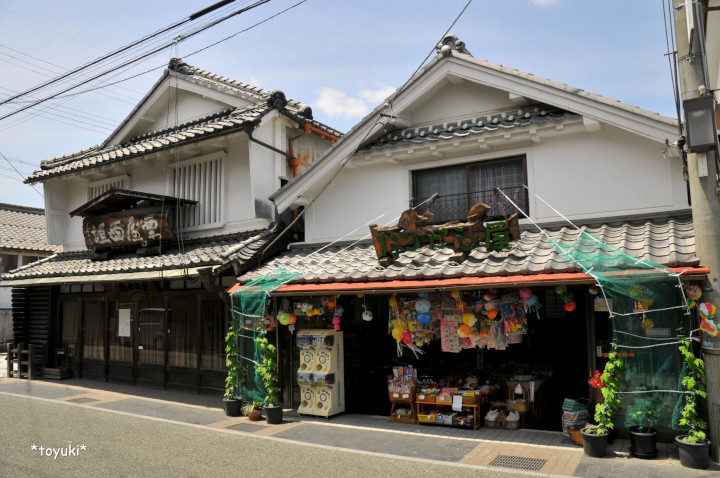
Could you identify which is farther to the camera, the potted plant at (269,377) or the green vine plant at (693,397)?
the potted plant at (269,377)

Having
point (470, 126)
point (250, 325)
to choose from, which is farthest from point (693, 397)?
point (250, 325)

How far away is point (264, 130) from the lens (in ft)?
50.1

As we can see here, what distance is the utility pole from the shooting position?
25.7 feet

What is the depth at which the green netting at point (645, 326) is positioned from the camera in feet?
26.8

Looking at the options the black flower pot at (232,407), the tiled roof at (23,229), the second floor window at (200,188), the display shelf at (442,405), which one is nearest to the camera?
the display shelf at (442,405)

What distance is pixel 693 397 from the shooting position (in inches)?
308

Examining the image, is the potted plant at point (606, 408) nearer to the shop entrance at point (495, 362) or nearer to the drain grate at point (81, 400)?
the shop entrance at point (495, 362)

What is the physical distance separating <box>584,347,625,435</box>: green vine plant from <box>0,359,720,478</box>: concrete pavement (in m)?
0.54

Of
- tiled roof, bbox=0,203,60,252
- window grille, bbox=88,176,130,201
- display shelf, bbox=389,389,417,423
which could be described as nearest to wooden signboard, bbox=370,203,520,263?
display shelf, bbox=389,389,417,423

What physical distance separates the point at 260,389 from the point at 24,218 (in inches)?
1090

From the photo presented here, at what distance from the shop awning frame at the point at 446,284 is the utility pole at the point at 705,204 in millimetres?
375

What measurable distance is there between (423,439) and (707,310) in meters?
5.37

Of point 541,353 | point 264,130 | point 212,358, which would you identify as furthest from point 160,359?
point 541,353

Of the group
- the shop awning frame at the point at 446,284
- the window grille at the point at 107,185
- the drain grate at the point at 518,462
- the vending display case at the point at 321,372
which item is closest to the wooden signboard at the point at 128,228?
the window grille at the point at 107,185
